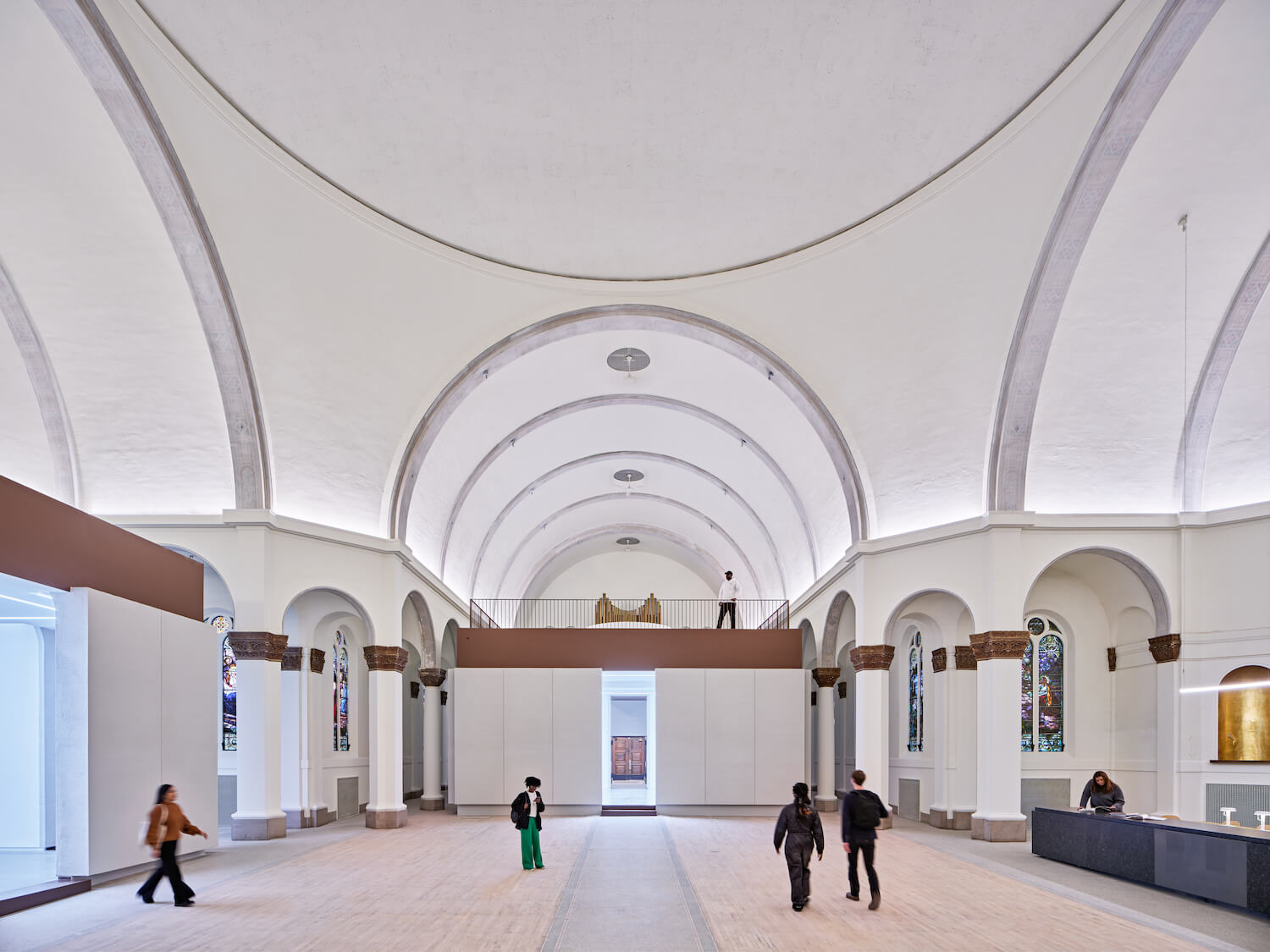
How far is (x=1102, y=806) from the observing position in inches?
535

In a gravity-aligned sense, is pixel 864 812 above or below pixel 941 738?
above

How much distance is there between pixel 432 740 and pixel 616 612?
1046cm

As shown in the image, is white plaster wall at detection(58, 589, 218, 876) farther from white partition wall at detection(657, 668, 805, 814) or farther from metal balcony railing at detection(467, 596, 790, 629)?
metal balcony railing at detection(467, 596, 790, 629)

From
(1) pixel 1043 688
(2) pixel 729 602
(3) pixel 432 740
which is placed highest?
(2) pixel 729 602

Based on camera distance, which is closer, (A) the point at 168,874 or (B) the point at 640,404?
(A) the point at 168,874

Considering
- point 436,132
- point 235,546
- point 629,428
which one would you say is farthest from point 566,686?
point 436,132

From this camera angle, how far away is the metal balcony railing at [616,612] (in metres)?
30.4

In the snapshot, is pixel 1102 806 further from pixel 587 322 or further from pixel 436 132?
pixel 436 132

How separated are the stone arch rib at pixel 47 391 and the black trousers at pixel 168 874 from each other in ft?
28.8

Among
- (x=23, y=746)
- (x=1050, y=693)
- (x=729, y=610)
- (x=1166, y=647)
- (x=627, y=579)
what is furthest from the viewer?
(x=627, y=579)

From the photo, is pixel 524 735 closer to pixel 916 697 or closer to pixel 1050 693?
pixel 916 697

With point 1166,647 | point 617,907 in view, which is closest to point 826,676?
point 1166,647

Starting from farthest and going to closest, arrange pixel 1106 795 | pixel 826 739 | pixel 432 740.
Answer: pixel 432 740, pixel 826 739, pixel 1106 795

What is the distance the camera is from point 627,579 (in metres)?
37.7
